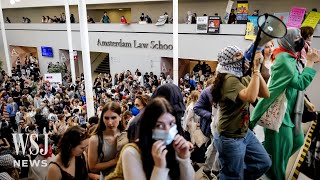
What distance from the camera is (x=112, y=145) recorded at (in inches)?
97.3

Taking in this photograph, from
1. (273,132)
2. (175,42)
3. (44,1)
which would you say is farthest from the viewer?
(44,1)

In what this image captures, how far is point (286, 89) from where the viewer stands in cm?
270

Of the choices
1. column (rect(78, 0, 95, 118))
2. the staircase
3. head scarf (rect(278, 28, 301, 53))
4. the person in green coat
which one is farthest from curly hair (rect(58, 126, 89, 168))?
the staircase

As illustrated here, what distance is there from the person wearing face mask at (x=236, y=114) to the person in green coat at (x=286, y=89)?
1.28ft

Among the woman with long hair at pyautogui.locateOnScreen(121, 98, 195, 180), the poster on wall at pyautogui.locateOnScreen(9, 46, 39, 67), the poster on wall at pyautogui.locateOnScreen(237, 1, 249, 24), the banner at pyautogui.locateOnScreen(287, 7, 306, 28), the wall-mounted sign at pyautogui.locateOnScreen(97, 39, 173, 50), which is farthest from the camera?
the poster on wall at pyautogui.locateOnScreen(9, 46, 39, 67)

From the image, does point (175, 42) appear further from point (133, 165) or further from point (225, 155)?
point (133, 165)

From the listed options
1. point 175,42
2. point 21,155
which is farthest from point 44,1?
point 21,155

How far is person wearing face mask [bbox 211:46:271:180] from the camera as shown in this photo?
6.87ft

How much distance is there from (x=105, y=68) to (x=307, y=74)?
697 inches

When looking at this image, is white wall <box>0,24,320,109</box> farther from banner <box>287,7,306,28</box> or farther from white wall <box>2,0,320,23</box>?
white wall <box>2,0,320,23</box>

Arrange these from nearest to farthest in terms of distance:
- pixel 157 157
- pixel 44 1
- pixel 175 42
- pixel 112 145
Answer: pixel 157 157
pixel 112 145
pixel 175 42
pixel 44 1

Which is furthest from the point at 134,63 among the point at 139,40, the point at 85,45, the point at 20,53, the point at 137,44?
the point at 20,53

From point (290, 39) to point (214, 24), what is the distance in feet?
32.1

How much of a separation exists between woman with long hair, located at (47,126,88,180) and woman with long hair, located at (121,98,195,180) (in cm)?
117
